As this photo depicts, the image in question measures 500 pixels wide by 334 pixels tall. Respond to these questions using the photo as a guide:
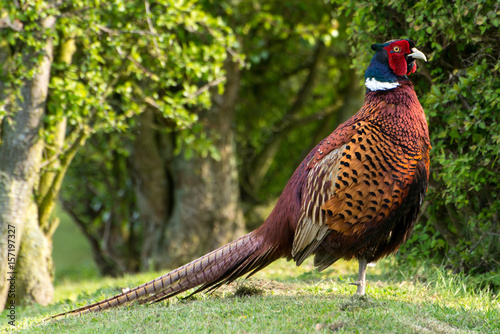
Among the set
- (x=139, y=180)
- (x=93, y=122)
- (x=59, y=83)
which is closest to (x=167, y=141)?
(x=139, y=180)

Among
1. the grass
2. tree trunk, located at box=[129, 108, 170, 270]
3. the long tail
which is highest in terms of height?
tree trunk, located at box=[129, 108, 170, 270]

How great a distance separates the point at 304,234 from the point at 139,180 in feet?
19.0

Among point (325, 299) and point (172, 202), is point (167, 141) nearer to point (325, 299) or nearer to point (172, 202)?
point (172, 202)

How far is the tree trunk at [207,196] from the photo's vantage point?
9.30 m

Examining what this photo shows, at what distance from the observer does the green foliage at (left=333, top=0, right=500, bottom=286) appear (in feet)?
15.8

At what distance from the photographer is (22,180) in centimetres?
615

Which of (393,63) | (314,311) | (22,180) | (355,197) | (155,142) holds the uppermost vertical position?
(155,142)

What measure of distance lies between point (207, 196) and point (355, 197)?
548 cm

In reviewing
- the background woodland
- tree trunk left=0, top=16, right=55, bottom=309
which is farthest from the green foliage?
tree trunk left=0, top=16, right=55, bottom=309

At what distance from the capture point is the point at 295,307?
413 centimetres

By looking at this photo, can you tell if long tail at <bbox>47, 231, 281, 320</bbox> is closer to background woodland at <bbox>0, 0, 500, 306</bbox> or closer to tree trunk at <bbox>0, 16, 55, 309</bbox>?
background woodland at <bbox>0, 0, 500, 306</bbox>

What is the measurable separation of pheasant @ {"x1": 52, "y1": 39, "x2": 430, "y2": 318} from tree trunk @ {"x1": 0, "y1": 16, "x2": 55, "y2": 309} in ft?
6.07

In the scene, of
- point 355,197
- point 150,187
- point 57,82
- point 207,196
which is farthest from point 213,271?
point 150,187

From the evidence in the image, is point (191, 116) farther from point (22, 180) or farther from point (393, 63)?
point (393, 63)
